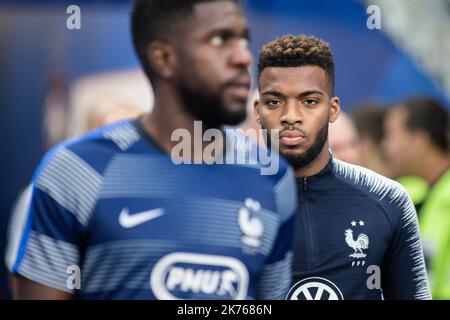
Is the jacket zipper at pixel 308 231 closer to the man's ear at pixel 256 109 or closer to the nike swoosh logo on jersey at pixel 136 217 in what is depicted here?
the man's ear at pixel 256 109

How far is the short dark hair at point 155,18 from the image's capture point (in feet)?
9.27

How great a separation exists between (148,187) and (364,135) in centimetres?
245

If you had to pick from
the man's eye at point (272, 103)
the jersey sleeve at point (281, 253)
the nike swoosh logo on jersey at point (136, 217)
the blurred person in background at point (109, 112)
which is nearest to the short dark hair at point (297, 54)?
the man's eye at point (272, 103)

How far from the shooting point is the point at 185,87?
2883 millimetres

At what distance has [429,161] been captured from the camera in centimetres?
517

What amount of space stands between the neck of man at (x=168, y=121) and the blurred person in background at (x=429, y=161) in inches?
83.2

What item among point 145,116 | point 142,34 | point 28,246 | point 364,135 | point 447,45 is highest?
point 447,45

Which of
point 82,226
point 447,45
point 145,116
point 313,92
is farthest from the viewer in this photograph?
point 447,45

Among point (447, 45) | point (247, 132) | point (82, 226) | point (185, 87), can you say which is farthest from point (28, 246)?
point (447, 45)

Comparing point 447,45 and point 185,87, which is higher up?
point 447,45

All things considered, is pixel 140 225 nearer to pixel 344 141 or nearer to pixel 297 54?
pixel 297 54

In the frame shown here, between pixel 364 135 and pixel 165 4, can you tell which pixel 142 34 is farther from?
pixel 364 135

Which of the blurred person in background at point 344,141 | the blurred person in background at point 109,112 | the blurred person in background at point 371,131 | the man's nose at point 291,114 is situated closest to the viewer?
the man's nose at point 291,114

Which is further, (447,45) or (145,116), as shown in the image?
(447,45)
